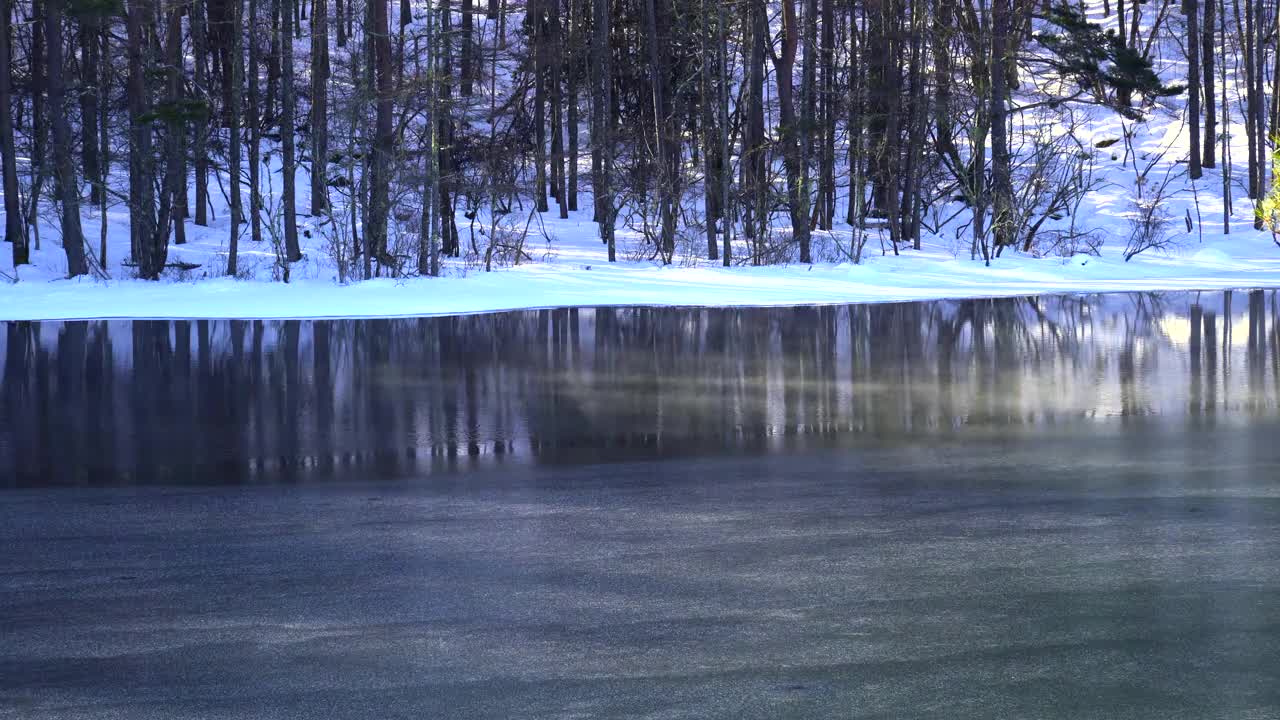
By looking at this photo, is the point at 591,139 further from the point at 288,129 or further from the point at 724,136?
the point at 288,129

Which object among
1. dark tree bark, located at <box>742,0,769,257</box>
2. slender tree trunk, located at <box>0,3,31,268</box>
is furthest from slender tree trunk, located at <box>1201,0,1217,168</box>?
slender tree trunk, located at <box>0,3,31,268</box>

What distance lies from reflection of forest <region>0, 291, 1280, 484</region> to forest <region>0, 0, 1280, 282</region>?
42.4 feet

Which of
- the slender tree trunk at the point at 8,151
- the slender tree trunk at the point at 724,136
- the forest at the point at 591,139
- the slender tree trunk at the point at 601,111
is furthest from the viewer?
the slender tree trunk at the point at 601,111

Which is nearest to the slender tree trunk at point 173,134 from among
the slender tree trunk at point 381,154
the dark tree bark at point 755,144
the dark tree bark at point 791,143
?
the slender tree trunk at point 381,154

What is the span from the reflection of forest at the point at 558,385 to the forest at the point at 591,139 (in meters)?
12.9

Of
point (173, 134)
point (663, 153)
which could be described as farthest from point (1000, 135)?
point (173, 134)

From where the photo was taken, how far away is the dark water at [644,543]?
544 centimetres

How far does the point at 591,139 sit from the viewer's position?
160 ft

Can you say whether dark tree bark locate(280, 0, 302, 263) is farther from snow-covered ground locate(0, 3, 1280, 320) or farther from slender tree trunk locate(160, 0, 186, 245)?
slender tree trunk locate(160, 0, 186, 245)

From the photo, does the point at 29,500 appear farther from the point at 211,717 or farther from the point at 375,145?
the point at 375,145

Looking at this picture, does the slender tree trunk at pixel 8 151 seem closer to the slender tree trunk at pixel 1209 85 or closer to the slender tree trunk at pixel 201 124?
the slender tree trunk at pixel 201 124

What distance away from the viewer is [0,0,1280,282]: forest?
35125 mm

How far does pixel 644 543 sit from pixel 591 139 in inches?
1650

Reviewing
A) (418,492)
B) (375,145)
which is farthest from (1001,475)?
(375,145)
